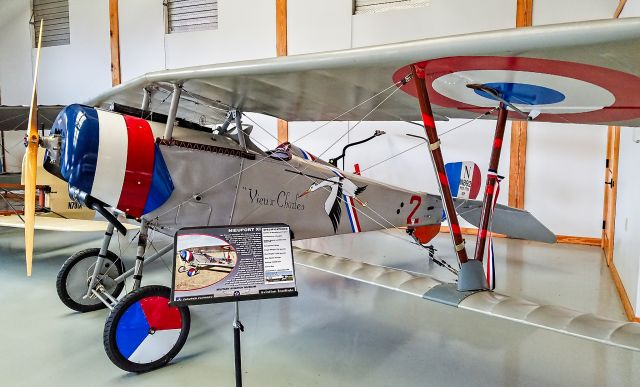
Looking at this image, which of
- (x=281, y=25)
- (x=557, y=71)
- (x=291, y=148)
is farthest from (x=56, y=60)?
(x=557, y=71)

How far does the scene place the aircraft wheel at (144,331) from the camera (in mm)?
2348

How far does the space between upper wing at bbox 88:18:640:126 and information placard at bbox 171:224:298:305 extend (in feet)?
3.08

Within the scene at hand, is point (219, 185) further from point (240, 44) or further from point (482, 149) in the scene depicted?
point (240, 44)

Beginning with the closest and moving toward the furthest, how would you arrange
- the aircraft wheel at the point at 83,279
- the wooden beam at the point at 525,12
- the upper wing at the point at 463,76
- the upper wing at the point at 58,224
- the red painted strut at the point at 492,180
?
1. the upper wing at the point at 463,76
2. the red painted strut at the point at 492,180
3. the aircraft wheel at the point at 83,279
4. the upper wing at the point at 58,224
5. the wooden beam at the point at 525,12

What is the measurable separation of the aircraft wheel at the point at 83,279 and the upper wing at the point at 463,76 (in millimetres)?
1392

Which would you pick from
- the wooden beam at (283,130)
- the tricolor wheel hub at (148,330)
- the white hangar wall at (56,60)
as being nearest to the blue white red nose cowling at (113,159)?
the tricolor wheel hub at (148,330)

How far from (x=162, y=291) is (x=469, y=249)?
437cm

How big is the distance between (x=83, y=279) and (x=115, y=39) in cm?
761

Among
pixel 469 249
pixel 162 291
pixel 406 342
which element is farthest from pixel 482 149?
pixel 162 291

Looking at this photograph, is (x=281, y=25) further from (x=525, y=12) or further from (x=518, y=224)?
(x=518, y=224)

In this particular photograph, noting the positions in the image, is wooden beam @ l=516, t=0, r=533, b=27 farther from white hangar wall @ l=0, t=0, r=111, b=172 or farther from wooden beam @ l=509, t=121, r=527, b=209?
white hangar wall @ l=0, t=0, r=111, b=172

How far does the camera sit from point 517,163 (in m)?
6.46

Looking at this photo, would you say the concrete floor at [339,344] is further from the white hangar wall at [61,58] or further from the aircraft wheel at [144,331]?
the white hangar wall at [61,58]

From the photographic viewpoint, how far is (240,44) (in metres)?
8.23
